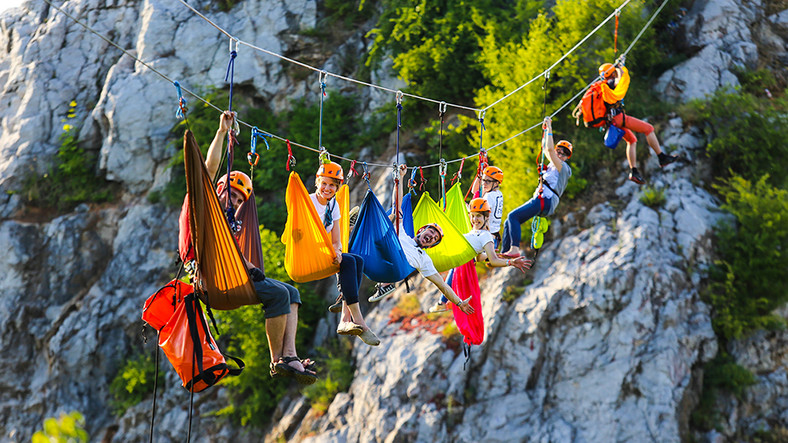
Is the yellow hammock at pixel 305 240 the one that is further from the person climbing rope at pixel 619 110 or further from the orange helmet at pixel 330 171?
the person climbing rope at pixel 619 110

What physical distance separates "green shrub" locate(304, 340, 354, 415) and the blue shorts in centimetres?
743

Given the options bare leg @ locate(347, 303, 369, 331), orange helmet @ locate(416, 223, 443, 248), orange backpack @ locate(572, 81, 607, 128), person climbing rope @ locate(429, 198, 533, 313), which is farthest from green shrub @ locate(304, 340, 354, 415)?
bare leg @ locate(347, 303, 369, 331)

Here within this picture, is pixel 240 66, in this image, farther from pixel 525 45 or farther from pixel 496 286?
pixel 496 286

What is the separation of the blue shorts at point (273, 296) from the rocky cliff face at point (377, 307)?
6402 mm

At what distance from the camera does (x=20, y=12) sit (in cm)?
1786

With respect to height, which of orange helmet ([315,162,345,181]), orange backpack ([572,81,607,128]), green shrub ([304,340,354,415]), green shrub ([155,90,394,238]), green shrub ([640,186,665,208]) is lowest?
green shrub ([304,340,354,415])

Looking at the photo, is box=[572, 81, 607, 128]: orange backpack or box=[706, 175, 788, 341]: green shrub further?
box=[706, 175, 788, 341]: green shrub

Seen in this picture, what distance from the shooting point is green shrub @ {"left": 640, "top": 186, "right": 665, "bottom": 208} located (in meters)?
11.4

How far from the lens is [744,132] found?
1179 centimetres

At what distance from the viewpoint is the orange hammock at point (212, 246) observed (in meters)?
4.33

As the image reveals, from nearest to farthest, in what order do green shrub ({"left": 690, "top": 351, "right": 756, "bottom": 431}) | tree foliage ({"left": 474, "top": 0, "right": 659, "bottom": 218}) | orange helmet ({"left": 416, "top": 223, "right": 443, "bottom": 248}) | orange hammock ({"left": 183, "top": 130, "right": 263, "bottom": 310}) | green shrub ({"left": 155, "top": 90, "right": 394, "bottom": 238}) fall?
orange hammock ({"left": 183, "top": 130, "right": 263, "bottom": 310}) < orange helmet ({"left": 416, "top": 223, "right": 443, "bottom": 248}) < green shrub ({"left": 690, "top": 351, "right": 756, "bottom": 431}) < tree foliage ({"left": 474, "top": 0, "right": 659, "bottom": 218}) < green shrub ({"left": 155, "top": 90, "right": 394, "bottom": 238})

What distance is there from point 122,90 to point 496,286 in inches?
353

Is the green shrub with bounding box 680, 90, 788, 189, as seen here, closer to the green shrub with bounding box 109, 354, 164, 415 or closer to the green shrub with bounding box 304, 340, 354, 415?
the green shrub with bounding box 304, 340, 354, 415

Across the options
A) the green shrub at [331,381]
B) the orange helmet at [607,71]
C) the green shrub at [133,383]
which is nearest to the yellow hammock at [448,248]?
the orange helmet at [607,71]
